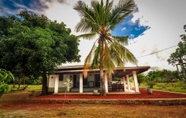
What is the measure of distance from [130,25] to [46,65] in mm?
12512

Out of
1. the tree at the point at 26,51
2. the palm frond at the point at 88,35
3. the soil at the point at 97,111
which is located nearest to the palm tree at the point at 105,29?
the palm frond at the point at 88,35

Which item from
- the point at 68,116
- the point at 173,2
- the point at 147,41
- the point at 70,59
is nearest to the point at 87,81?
the point at 70,59

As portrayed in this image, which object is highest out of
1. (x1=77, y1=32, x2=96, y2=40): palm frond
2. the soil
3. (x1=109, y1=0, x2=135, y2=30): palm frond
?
(x1=109, y1=0, x2=135, y2=30): palm frond

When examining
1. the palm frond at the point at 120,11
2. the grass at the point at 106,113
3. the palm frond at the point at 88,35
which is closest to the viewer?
the grass at the point at 106,113

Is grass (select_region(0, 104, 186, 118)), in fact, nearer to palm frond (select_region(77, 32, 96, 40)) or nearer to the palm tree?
the palm tree

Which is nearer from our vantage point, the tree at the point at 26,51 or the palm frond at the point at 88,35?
the tree at the point at 26,51

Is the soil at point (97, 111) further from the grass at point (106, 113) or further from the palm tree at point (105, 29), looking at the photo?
the palm tree at point (105, 29)

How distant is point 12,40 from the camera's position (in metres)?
8.15

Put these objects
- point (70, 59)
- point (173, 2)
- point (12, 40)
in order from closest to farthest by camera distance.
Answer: point (12, 40) < point (173, 2) < point (70, 59)

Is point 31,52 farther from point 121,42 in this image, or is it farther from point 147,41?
point 147,41

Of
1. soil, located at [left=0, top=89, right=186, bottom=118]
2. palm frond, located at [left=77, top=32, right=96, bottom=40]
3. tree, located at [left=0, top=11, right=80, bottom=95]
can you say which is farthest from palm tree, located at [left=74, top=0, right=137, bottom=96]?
tree, located at [left=0, top=11, right=80, bottom=95]

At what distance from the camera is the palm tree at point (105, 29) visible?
28.9 ft

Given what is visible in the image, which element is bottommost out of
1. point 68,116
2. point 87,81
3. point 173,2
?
point 68,116

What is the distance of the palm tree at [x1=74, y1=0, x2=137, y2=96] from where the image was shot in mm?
8820
